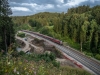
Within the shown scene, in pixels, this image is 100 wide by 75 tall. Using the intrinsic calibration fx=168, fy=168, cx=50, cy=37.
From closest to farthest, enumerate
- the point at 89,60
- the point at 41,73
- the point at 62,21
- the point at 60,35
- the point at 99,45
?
1. the point at 41,73
2. the point at 89,60
3. the point at 99,45
4. the point at 60,35
5. the point at 62,21

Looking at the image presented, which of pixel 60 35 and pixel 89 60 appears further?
pixel 60 35

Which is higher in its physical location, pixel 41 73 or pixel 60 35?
pixel 41 73

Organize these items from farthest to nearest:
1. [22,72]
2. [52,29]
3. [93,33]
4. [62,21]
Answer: [52,29] → [62,21] → [93,33] → [22,72]

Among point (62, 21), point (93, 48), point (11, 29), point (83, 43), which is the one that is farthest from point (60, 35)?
point (11, 29)

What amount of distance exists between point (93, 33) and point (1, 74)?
5085 cm

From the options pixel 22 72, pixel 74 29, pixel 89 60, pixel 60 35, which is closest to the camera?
pixel 22 72

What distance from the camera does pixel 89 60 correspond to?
34812 millimetres

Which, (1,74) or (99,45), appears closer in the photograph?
(1,74)

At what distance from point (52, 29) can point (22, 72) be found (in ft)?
246

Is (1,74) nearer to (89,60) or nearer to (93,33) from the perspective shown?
(89,60)

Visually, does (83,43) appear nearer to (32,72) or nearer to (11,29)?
(11,29)

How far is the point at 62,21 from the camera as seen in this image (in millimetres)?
74812

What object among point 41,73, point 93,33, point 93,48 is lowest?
point 93,48

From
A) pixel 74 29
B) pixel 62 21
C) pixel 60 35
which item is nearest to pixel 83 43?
pixel 74 29
